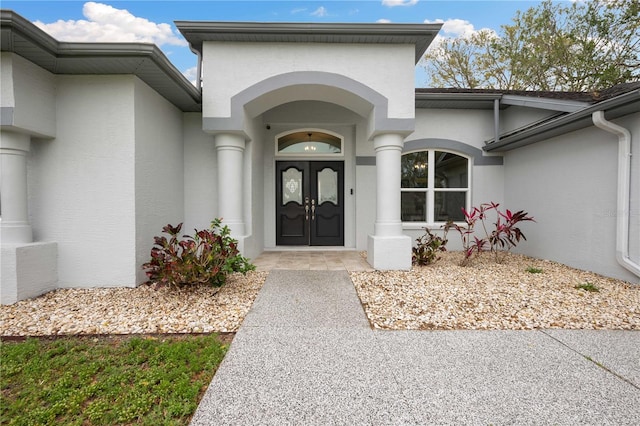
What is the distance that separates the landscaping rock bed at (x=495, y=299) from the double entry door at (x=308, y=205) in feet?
8.68

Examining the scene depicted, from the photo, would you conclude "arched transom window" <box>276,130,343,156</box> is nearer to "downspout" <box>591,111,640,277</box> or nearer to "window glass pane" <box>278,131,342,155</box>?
"window glass pane" <box>278,131,342,155</box>

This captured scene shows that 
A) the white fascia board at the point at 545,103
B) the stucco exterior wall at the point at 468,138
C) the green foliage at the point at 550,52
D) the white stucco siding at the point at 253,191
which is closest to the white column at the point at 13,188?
the white stucco siding at the point at 253,191

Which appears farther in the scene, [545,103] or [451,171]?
[451,171]

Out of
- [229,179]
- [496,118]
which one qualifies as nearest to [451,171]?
[496,118]

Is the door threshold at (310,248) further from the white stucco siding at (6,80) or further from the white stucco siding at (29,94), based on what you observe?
the white stucco siding at (6,80)

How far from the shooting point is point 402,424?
173 cm

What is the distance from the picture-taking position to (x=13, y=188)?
3.92 metres

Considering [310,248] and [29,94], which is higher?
[29,94]

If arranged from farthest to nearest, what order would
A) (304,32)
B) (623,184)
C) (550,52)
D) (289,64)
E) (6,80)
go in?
(550,52)
(289,64)
(304,32)
(623,184)
(6,80)

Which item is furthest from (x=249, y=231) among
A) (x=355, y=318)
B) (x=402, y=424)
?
(x=402, y=424)

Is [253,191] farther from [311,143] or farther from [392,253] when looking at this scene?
[392,253]

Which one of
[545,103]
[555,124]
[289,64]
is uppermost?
[289,64]

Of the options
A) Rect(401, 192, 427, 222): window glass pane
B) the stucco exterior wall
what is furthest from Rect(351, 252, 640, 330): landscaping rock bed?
Rect(401, 192, 427, 222): window glass pane

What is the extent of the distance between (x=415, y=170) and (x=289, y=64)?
13.7 feet
